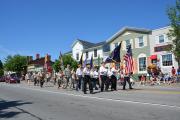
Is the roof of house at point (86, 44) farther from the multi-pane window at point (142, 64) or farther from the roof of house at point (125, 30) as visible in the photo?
the multi-pane window at point (142, 64)

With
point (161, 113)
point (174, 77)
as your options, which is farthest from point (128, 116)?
point (174, 77)

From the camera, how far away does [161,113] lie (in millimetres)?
8984

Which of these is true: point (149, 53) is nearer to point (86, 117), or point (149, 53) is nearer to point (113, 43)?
point (113, 43)

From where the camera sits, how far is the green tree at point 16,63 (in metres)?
84.5

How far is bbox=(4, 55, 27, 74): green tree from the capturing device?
84506 mm

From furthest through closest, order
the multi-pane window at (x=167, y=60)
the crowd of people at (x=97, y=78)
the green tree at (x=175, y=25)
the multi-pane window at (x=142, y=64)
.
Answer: the multi-pane window at (x=142, y=64), the multi-pane window at (x=167, y=60), the green tree at (x=175, y=25), the crowd of people at (x=97, y=78)

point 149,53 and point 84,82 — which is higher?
point 149,53

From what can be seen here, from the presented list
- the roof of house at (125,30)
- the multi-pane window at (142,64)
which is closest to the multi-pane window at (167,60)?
the multi-pane window at (142,64)

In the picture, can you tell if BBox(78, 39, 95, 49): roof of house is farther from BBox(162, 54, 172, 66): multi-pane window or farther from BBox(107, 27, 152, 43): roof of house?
BBox(162, 54, 172, 66): multi-pane window

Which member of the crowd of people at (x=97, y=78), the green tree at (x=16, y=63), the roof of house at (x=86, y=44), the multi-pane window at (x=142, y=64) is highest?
the roof of house at (x=86, y=44)

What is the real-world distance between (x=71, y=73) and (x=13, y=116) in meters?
13.2

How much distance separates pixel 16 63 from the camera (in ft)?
278

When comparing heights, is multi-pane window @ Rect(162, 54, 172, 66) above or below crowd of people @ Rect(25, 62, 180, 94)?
above

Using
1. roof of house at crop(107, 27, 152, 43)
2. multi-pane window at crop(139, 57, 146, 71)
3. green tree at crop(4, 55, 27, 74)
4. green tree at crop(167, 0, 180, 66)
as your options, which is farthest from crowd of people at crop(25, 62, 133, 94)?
green tree at crop(4, 55, 27, 74)
